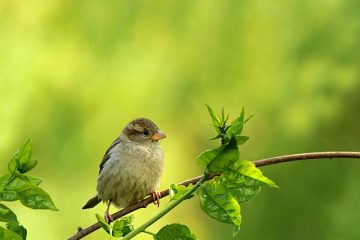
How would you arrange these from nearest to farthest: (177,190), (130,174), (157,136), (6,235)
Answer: (6,235)
(177,190)
(130,174)
(157,136)

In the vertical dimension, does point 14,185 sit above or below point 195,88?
below

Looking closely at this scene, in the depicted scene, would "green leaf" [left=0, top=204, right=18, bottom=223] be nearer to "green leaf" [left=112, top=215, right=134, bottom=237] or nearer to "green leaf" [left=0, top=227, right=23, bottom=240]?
"green leaf" [left=0, top=227, right=23, bottom=240]

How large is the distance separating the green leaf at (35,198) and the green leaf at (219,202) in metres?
0.12

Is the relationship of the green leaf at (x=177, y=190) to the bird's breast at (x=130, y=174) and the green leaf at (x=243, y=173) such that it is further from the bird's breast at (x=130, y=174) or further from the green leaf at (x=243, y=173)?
the bird's breast at (x=130, y=174)

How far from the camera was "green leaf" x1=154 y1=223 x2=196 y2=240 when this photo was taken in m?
0.68

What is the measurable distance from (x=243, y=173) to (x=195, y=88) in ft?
24.0

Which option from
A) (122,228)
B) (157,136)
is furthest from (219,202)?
(157,136)

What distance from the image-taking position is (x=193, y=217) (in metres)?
6.70

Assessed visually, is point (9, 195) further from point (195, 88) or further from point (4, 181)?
point (195, 88)

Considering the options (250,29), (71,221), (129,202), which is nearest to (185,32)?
(250,29)

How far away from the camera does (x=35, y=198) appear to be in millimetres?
634

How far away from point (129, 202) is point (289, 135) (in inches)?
189

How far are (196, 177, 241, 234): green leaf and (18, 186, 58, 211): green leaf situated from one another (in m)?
0.12

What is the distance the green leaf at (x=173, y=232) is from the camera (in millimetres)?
677
